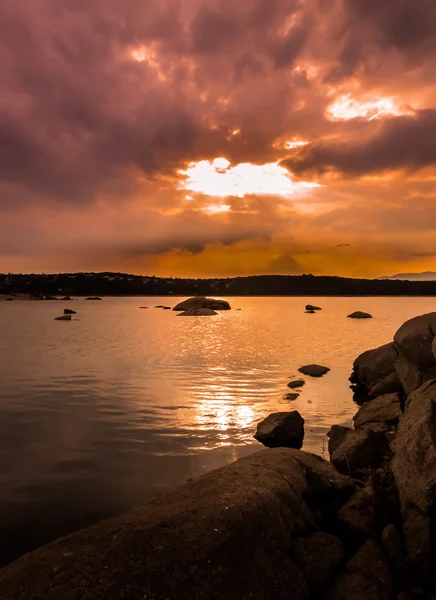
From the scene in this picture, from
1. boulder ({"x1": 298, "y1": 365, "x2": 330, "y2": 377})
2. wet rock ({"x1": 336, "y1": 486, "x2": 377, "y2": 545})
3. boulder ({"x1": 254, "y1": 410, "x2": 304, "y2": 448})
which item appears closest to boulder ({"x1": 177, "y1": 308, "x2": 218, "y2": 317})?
boulder ({"x1": 298, "y1": 365, "x2": 330, "y2": 377})

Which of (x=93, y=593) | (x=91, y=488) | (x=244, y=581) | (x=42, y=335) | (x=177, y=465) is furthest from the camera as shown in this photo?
(x=42, y=335)

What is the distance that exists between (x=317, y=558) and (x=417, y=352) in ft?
33.3

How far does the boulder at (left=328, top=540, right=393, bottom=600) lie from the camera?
199 inches

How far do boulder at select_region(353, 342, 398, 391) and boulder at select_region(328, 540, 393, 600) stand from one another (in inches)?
610

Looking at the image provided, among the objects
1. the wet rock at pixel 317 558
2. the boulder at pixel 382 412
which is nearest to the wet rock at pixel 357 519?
the wet rock at pixel 317 558

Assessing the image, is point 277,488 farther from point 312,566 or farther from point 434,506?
point 434,506

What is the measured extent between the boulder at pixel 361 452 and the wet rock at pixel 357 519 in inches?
94.9

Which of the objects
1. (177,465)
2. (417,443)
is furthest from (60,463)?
(417,443)

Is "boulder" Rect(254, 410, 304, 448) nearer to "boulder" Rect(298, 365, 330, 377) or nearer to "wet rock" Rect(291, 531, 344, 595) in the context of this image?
"wet rock" Rect(291, 531, 344, 595)

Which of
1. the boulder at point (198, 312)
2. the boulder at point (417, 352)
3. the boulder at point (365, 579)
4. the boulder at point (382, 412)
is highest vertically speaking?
the boulder at point (417, 352)

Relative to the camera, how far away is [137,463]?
11133 mm

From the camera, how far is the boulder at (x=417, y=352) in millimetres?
13461

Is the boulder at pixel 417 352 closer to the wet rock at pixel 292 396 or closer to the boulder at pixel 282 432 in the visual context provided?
the boulder at pixel 282 432

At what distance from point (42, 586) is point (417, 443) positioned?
243 inches
